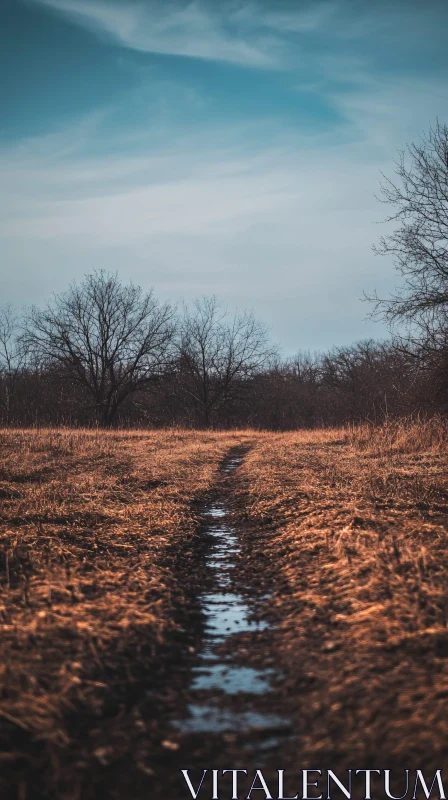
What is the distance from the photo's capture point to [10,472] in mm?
10859

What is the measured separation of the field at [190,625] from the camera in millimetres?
2584

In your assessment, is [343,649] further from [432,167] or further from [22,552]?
[432,167]

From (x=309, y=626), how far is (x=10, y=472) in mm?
8287

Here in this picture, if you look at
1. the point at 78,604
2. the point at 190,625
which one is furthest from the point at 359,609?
the point at 78,604

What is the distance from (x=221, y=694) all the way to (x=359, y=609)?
1386mm

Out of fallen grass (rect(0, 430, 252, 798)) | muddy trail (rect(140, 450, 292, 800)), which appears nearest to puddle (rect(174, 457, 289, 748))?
muddy trail (rect(140, 450, 292, 800))

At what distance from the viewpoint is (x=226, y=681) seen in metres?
3.34

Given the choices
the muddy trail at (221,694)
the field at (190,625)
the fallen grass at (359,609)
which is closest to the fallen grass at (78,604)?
the field at (190,625)

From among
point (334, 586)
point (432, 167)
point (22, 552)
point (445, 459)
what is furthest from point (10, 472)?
point (432, 167)

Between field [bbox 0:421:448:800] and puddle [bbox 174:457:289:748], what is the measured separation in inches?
3.6

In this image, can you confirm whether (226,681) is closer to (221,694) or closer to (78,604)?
(221,694)

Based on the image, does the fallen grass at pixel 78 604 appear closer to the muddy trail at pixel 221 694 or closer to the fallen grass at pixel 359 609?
the muddy trail at pixel 221 694

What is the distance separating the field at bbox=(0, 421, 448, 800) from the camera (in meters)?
2.58

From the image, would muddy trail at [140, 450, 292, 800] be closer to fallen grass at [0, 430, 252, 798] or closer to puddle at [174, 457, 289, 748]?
puddle at [174, 457, 289, 748]
